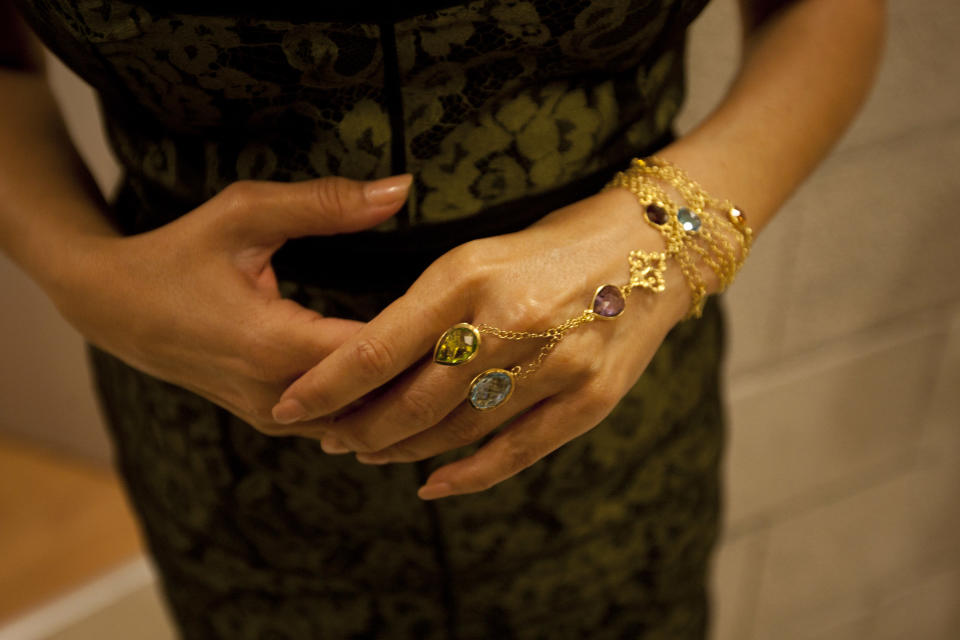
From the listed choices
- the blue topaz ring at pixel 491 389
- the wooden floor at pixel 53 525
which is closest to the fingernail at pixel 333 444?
the blue topaz ring at pixel 491 389

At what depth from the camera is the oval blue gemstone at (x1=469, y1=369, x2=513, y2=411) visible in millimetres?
509

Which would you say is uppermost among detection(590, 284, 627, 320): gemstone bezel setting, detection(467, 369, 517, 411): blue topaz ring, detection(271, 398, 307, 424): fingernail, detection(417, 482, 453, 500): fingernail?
detection(590, 284, 627, 320): gemstone bezel setting

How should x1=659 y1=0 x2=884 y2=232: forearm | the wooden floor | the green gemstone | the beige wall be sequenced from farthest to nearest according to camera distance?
the wooden floor
the beige wall
x1=659 y1=0 x2=884 y2=232: forearm
the green gemstone

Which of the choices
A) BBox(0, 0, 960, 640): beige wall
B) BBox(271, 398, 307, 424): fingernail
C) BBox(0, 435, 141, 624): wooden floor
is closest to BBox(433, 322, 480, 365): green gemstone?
BBox(271, 398, 307, 424): fingernail

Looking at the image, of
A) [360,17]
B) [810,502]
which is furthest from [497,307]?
[810,502]

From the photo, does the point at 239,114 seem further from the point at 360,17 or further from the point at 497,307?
the point at 497,307

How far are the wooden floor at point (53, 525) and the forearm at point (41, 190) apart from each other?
3.00 ft

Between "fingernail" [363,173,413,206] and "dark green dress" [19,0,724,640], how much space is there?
0.02 m

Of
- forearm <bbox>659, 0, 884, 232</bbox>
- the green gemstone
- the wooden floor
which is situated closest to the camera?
the green gemstone

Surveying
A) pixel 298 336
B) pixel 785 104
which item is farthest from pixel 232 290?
pixel 785 104

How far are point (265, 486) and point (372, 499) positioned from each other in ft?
0.31

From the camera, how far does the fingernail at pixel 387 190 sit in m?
0.53

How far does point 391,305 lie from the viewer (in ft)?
1.68

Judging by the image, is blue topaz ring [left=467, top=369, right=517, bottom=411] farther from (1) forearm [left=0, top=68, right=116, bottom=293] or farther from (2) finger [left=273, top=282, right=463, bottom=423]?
(1) forearm [left=0, top=68, right=116, bottom=293]
